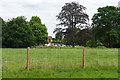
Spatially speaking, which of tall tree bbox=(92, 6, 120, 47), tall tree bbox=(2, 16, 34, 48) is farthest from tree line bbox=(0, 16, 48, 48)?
tall tree bbox=(92, 6, 120, 47)

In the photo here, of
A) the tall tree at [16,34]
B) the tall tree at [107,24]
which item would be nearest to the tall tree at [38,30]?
the tall tree at [16,34]

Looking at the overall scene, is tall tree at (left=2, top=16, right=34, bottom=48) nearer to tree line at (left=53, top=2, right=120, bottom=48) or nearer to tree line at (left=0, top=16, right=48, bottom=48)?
tree line at (left=0, top=16, right=48, bottom=48)

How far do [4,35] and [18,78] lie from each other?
159ft

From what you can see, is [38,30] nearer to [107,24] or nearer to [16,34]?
[16,34]

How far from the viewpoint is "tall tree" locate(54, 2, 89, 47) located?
55.3m

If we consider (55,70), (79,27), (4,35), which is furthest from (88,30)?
(55,70)

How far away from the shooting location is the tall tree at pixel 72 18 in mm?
55344

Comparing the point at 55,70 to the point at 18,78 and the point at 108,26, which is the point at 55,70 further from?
the point at 108,26

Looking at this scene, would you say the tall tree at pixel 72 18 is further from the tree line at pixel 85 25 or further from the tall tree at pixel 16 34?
the tall tree at pixel 16 34

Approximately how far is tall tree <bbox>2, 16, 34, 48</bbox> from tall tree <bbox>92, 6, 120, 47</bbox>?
2028 cm

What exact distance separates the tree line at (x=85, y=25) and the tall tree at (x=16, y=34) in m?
8.91

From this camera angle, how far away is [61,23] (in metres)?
56.8

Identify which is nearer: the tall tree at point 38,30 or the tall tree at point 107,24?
the tall tree at point 107,24

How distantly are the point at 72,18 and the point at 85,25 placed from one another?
4.45 meters
